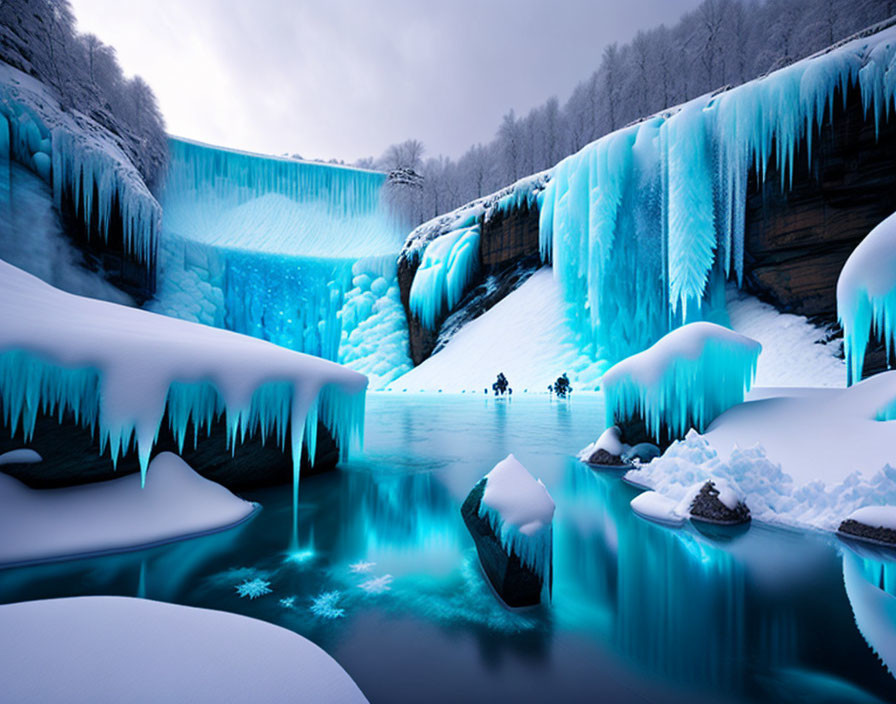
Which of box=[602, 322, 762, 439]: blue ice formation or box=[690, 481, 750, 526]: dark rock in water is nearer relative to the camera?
box=[690, 481, 750, 526]: dark rock in water

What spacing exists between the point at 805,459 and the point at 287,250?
1345 inches

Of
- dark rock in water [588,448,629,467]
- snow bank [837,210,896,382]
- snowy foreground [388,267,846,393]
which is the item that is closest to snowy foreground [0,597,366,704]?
dark rock in water [588,448,629,467]

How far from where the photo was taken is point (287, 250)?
3281cm

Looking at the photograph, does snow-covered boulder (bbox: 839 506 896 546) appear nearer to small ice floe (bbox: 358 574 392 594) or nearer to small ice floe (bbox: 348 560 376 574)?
small ice floe (bbox: 358 574 392 594)

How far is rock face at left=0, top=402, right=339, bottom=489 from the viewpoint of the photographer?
Result: 3.58 metres

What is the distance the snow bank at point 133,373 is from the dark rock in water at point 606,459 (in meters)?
4.42

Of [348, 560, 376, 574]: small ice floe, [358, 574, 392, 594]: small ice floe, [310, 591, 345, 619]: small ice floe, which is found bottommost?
[348, 560, 376, 574]: small ice floe

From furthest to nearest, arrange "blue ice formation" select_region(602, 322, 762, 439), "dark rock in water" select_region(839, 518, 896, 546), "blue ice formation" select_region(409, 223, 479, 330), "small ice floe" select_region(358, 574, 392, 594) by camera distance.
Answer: "blue ice formation" select_region(409, 223, 479, 330)
"blue ice formation" select_region(602, 322, 762, 439)
"dark rock in water" select_region(839, 518, 896, 546)
"small ice floe" select_region(358, 574, 392, 594)

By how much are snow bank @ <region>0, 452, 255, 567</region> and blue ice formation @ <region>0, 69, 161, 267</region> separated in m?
16.5

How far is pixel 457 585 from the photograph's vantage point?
2.95 meters

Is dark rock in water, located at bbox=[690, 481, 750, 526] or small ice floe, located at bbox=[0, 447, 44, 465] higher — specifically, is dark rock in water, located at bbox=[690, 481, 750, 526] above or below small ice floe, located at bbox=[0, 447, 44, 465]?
below

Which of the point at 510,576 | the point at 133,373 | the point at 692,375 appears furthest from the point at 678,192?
the point at 133,373

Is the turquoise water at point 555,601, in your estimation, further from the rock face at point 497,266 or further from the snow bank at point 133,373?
the rock face at point 497,266

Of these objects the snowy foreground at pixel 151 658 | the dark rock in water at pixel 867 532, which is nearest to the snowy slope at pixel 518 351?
the dark rock in water at pixel 867 532
